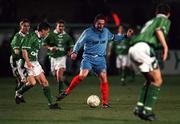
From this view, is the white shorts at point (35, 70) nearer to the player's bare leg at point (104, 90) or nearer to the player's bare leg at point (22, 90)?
the player's bare leg at point (22, 90)

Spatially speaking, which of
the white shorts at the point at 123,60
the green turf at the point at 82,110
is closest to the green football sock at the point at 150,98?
the green turf at the point at 82,110

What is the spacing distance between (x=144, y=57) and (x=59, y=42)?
7648 mm

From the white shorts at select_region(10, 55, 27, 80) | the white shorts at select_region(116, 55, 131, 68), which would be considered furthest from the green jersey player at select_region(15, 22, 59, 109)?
the white shorts at select_region(116, 55, 131, 68)

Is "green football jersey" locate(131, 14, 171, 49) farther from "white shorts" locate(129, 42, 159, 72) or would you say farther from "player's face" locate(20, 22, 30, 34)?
"player's face" locate(20, 22, 30, 34)

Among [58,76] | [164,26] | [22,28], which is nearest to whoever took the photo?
[164,26]

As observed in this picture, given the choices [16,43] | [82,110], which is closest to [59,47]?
[16,43]

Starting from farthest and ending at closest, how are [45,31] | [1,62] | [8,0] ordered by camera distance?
1. [8,0]
2. [1,62]
3. [45,31]

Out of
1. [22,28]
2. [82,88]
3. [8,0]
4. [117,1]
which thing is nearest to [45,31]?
[22,28]

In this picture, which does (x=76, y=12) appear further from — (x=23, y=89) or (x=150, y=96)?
(x=150, y=96)

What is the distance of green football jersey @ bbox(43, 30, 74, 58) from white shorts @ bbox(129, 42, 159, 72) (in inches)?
290

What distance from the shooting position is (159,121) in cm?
1309

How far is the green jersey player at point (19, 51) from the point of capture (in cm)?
1780

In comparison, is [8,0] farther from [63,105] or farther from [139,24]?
[63,105]

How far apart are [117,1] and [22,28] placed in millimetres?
23459
